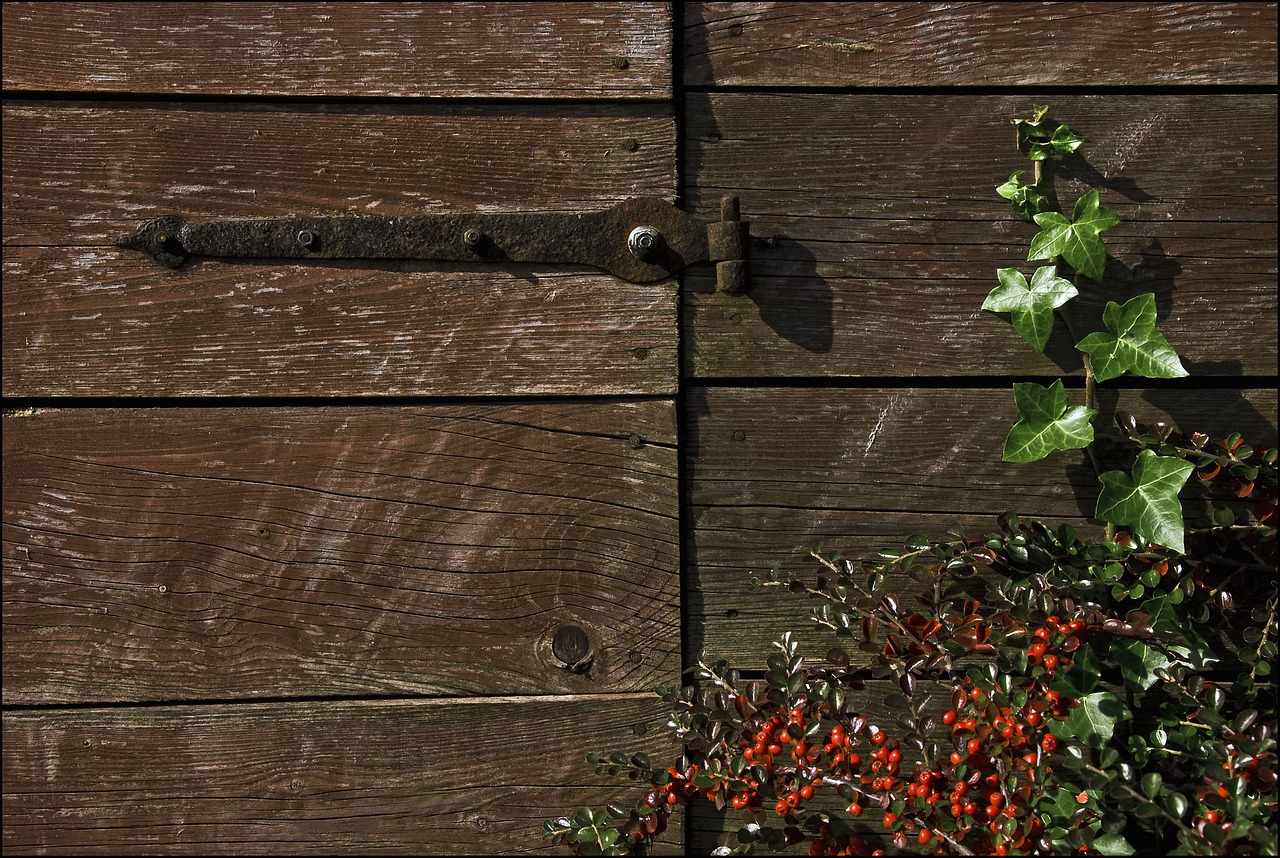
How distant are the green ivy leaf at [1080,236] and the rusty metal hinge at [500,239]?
1.34 feet

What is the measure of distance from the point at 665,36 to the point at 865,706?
3.25ft

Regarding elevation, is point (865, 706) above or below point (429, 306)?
below

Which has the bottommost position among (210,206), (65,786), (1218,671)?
(65,786)

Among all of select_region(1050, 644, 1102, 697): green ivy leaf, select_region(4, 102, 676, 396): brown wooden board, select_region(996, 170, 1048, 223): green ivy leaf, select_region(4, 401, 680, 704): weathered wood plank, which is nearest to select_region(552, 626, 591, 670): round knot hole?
select_region(4, 401, 680, 704): weathered wood plank

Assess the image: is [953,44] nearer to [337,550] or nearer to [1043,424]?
[1043,424]

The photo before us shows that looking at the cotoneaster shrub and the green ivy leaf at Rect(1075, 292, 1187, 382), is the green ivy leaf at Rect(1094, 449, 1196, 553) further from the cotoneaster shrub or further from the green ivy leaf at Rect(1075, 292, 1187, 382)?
the green ivy leaf at Rect(1075, 292, 1187, 382)

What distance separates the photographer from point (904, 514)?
47.6 inches

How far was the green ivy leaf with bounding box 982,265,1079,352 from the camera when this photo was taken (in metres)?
1.15

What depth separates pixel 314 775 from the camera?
1.19m

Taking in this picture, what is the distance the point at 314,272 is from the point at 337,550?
0.39 meters

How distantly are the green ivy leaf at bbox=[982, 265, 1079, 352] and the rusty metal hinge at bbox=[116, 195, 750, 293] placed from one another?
0.35 meters

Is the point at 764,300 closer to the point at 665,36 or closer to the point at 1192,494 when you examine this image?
the point at 665,36

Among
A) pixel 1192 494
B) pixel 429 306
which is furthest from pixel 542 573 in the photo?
pixel 1192 494

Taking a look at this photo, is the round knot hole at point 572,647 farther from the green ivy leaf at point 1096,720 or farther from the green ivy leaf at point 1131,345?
the green ivy leaf at point 1131,345
